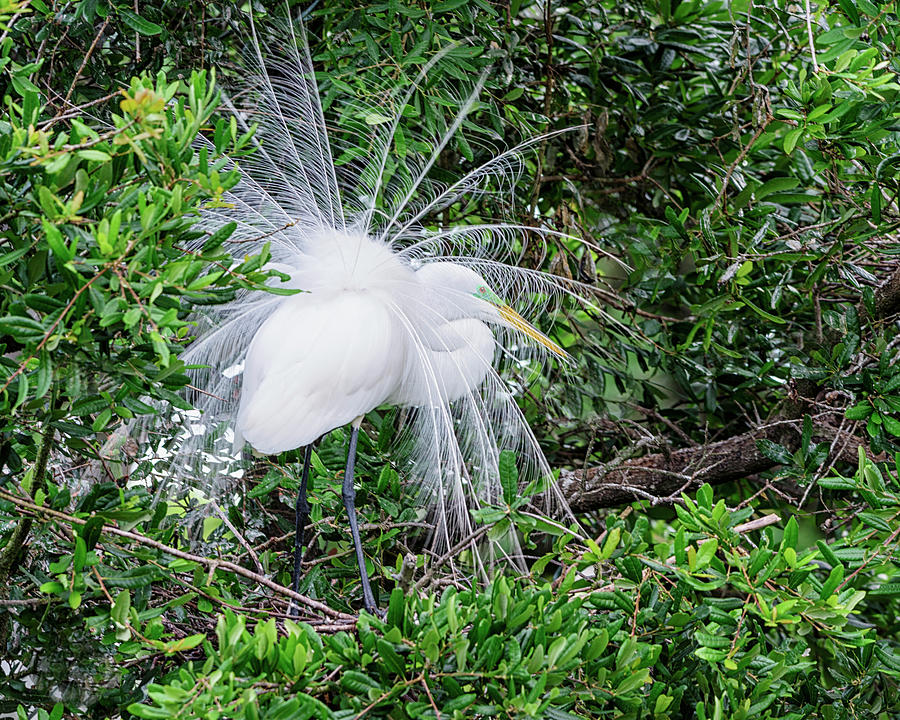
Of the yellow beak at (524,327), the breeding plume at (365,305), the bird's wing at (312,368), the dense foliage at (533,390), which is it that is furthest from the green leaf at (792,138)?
the bird's wing at (312,368)

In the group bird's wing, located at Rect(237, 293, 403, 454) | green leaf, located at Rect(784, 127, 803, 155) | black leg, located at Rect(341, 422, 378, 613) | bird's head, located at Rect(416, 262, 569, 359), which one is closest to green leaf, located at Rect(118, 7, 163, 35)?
bird's wing, located at Rect(237, 293, 403, 454)

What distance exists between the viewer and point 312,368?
1952 millimetres

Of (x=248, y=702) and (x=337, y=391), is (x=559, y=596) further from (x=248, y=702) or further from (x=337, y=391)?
(x=337, y=391)

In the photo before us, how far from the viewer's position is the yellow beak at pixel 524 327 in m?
2.23

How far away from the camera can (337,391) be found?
201cm

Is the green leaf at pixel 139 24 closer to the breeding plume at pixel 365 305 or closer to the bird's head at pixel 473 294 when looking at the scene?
the breeding plume at pixel 365 305

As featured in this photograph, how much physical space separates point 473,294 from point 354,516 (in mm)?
623

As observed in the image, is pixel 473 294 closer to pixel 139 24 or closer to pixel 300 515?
pixel 300 515

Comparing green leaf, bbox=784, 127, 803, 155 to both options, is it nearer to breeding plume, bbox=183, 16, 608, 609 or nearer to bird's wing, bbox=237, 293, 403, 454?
breeding plume, bbox=183, 16, 608, 609

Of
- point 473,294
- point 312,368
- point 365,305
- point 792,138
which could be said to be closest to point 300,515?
point 312,368

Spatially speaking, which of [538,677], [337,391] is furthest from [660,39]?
[538,677]

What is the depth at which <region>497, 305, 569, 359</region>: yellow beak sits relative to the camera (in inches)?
88.0

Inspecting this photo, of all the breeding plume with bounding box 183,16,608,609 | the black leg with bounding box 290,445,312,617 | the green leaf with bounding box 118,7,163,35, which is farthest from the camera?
the black leg with bounding box 290,445,312,617

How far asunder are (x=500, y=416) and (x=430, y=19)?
973 millimetres
